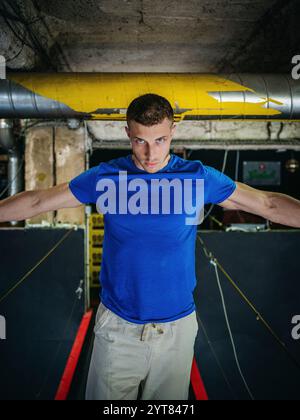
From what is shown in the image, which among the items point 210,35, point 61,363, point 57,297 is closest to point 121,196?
point 210,35

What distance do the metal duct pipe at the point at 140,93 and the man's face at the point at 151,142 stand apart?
3.54 ft

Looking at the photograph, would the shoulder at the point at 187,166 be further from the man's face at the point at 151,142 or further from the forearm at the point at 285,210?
the forearm at the point at 285,210

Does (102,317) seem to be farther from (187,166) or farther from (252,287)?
(252,287)

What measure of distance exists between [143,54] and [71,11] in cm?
99

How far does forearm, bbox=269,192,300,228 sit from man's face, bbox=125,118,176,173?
601mm

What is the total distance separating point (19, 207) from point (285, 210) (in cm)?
128

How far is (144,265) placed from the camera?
4.07ft

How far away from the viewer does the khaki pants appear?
1257 millimetres

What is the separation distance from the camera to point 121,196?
125cm
